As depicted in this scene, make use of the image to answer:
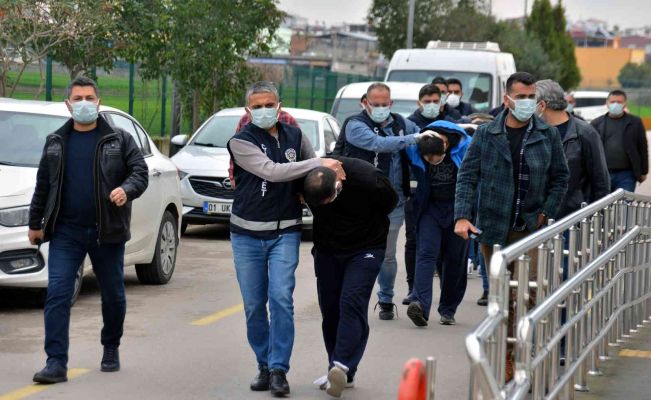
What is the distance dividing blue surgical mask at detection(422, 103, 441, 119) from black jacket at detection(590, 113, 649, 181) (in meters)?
4.10

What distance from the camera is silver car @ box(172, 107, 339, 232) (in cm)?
1673

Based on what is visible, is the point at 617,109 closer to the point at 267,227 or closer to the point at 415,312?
the point at 415,312

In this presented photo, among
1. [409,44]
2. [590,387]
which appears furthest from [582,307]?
[409,44]

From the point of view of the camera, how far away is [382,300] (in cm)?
1116

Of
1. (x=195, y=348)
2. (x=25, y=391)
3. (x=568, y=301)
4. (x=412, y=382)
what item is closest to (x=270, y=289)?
(x=25, y=391)

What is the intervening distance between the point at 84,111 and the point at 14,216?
220 centimetres

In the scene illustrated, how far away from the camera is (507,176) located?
8.74 meters

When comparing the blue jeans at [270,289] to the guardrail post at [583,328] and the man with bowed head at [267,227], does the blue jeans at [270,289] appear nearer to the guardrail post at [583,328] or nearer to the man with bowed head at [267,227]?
the man with bowed head at [267,227]

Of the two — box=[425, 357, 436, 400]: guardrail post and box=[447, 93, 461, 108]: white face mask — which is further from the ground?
box=[447, 93, 461, 108]: white face mask

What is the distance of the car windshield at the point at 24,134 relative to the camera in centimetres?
1130

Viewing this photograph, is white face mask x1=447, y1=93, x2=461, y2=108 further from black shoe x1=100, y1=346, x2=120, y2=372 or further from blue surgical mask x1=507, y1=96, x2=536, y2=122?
black shoe x1=100, y1=346, x2=120, y2=372

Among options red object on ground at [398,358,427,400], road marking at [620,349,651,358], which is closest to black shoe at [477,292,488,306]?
road marking at [620,349,651,358]

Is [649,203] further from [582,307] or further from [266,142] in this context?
[266,142]

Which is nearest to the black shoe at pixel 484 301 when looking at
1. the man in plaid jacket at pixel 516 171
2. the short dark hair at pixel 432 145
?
the short dark hair at pixel 432 145
